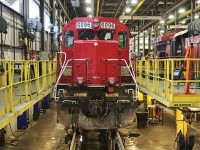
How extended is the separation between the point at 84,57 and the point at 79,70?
442 mm

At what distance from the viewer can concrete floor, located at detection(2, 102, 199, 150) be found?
396 inches

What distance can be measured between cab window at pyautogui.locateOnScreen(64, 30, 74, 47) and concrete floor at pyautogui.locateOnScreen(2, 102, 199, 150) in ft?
11.4

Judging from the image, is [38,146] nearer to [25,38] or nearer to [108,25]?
[108,25]

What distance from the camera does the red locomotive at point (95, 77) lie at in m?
8.41

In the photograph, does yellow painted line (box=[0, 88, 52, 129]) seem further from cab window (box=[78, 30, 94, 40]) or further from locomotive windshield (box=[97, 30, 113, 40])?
locomotive windshield (box=[97, 30, 113, 40])

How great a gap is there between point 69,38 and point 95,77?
165cm

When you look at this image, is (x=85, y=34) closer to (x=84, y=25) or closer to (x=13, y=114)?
(x=84, y=25)

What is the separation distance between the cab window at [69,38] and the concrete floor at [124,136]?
3.46m

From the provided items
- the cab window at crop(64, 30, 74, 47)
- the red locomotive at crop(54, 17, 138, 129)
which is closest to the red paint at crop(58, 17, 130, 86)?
the red locomotive at crop(54, 17, 138, 129)

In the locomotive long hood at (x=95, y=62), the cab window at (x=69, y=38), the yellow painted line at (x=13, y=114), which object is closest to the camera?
the yellow painted line at (x=13, y=114)

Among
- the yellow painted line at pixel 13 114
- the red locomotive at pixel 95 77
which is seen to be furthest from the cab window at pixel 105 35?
the yellow painted line at pixel 13 114

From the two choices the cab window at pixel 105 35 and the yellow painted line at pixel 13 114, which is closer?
the yellow painted line at pixel 13 114

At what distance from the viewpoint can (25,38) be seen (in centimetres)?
1393

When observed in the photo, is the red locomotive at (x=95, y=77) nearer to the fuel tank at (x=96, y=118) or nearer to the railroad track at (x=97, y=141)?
the fuel tank at (x=96, y=118)
